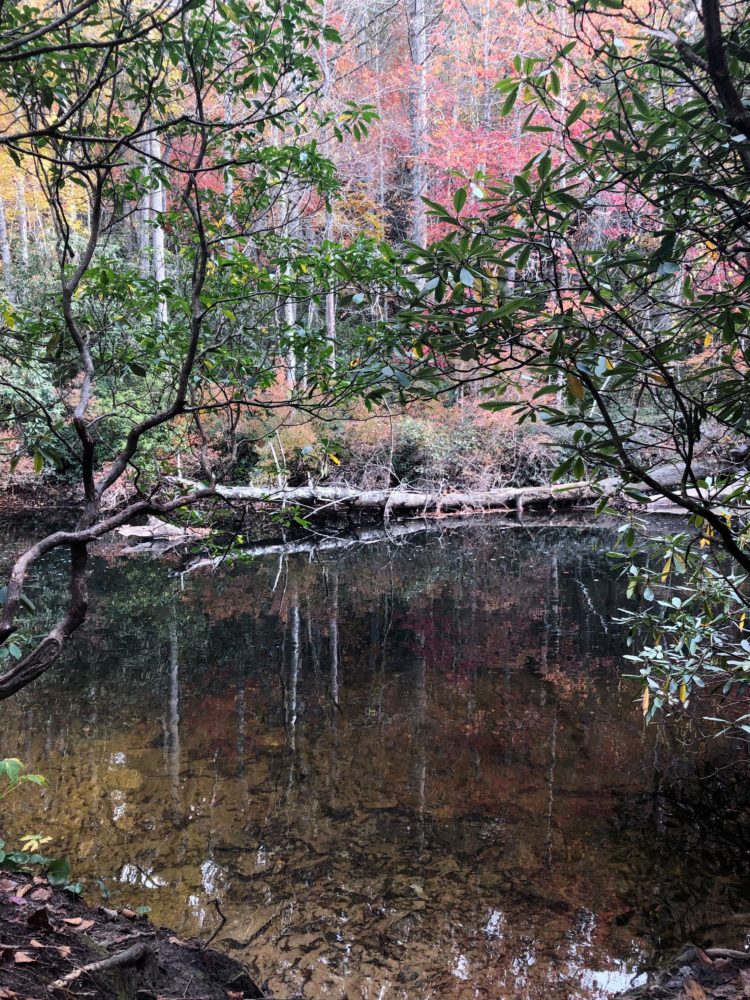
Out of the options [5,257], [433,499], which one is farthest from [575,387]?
[5,257]

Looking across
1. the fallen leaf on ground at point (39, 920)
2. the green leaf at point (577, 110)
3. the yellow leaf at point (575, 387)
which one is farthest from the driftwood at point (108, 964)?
the green leaf at point (577, 110)

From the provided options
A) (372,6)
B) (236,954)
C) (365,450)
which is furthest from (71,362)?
(372,6)

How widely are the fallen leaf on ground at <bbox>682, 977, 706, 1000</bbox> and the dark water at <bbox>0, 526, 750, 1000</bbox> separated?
2.27 ft

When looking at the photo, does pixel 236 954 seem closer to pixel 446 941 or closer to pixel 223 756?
pixel 446 941

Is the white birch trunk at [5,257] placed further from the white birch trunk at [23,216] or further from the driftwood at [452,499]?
the driftwood at [452,499]

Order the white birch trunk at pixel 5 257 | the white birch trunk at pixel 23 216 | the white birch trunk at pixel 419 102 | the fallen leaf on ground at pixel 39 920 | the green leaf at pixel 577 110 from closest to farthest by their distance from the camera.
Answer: the green leaf at pixel 577 110
the fallen leaf on ground at pixel 39 920
the white birch trunk at pixel 419 102
the white birch trunk at pixel 5 257
the white birch trunk at pixel 23 216

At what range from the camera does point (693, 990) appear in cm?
217

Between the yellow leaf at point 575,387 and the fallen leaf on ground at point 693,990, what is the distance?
204 centimetres

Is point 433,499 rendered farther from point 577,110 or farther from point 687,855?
point 577,110

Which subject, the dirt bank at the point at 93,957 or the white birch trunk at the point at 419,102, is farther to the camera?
the white birch trunk at the point at 419,102

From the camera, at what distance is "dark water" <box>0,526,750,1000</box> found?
9.91 feet

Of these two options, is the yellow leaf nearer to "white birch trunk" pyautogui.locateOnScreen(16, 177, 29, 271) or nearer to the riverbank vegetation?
the riverbank vegetation

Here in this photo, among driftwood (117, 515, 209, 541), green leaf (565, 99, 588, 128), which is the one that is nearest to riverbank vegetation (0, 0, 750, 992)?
green leaf (565, 99, 588, 128)

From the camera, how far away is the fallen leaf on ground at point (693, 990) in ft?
7.00
